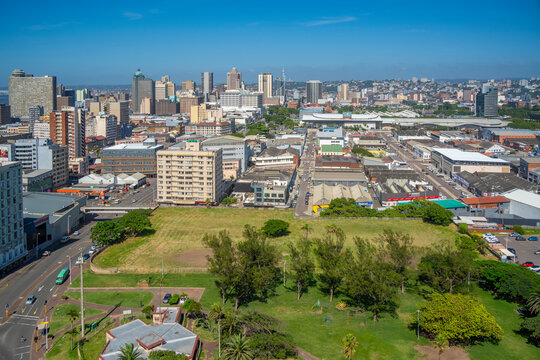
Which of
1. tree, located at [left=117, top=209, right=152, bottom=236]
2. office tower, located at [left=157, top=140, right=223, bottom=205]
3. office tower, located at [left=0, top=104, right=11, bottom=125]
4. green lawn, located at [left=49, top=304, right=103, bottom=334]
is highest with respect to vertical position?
office tower, located at [left=0, top=104, right=11, bottom=125]

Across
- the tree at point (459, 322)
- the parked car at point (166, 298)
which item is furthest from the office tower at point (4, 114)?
the tree at point (459, 322)

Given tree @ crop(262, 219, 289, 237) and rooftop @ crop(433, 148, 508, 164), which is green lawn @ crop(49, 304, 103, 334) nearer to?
tree @ crop(262, 219, 289, 237)

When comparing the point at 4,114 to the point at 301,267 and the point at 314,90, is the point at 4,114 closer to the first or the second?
the point at 301,267

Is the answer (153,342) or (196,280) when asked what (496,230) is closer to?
(196,280)

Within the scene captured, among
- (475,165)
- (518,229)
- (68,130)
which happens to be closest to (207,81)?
(68,130)

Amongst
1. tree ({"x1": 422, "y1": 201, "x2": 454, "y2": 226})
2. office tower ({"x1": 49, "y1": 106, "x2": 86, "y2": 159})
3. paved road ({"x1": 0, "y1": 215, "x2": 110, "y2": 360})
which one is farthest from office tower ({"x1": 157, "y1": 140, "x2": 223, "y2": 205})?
office tower ({"x1": 49, "y1": 106, "x2": 86, "y2": 159})

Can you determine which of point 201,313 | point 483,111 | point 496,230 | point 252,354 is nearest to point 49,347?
point 201,313

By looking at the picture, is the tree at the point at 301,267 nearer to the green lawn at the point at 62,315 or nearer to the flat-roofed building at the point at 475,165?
the green lawn at the point at 62,315
